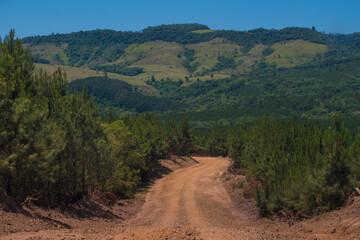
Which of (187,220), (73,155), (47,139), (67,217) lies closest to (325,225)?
(187,220)

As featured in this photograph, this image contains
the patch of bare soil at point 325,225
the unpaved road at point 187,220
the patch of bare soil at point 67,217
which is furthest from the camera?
the patch of bare soil at point 325,225

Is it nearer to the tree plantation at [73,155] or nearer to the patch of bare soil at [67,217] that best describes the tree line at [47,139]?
the tree plantation at [73,155]

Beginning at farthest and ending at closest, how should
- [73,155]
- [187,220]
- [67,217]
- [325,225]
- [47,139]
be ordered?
[187,220] → [73,155] → [67,217] → [47,139] → [325,225]

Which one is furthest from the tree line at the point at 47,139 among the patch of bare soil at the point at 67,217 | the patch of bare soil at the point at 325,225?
the patch of bare soil at the point at 325,225

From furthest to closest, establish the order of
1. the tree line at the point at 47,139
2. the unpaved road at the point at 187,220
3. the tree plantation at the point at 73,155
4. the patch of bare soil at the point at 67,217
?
the tree plantation at the point at 73,155 → the tree line at the point at 47,139 → the unpaved road at the point at 187,220 → the patch of bare soil at the point at 67,217

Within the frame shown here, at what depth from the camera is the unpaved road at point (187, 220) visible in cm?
1531

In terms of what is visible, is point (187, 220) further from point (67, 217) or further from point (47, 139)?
point (47, 139)

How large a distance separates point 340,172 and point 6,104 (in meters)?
16.5

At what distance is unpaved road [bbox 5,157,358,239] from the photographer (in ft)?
50.2

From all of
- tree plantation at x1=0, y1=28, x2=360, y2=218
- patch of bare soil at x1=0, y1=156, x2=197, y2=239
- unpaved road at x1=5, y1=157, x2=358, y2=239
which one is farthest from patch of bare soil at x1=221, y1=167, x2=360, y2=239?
patch of bare soil at x1=0, y1=156, x2=197, y2=239

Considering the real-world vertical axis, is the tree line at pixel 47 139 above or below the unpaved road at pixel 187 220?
above

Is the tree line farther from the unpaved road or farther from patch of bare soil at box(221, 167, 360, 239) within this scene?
patch of bare soil at box(221, 167, 360, 239)

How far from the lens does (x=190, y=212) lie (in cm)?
2928

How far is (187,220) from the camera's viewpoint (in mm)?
26141
